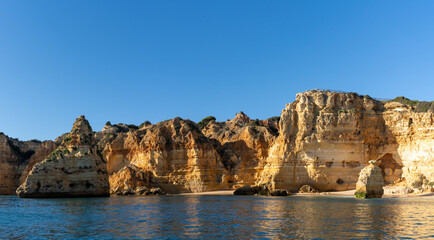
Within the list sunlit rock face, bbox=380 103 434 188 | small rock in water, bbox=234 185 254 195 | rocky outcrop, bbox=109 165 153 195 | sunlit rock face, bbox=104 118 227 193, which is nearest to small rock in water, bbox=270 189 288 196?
small rock in water, bbox=234 185 254 195

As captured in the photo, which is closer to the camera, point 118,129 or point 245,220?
point 245,220

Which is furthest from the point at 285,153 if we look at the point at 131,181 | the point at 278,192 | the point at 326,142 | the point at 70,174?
the point at 70,174

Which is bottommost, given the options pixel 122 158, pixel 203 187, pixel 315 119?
pixel 203 187

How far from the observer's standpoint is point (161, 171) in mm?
63156

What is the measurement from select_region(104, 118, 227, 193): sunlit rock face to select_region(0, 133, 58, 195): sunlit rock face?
21595 mm

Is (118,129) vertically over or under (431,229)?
over

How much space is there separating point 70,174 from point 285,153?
29.3 meters

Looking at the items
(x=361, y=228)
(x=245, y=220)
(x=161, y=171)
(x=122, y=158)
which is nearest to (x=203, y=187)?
(x=161, y=171)

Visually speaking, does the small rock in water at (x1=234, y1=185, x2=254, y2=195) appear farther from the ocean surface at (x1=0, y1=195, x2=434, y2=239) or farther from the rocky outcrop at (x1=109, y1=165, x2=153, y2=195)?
the ocean surface at (x1=0, y1=195, x2=434, y2=239)

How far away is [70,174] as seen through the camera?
45.9m

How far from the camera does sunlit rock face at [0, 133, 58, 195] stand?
73.9 metres

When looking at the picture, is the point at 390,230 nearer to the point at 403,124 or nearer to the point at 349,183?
the point at 349,183

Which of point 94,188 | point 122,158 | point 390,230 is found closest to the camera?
point 390,230

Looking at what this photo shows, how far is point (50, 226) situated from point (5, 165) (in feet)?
203
